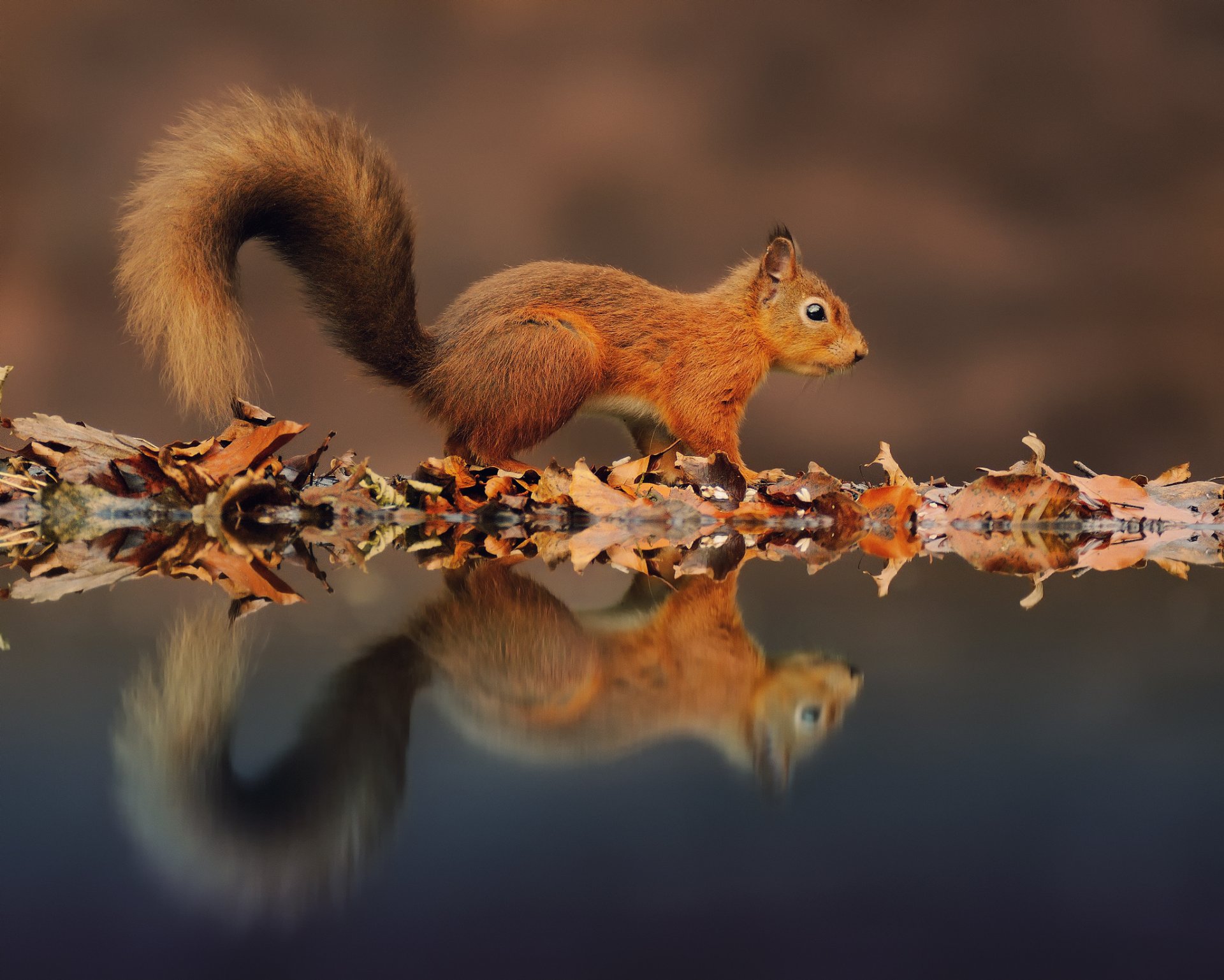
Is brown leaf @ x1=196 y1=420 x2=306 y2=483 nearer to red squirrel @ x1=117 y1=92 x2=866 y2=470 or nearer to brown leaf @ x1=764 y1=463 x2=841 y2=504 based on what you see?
red squirrel @ x1=117 y1=92 x2=866 y2=470

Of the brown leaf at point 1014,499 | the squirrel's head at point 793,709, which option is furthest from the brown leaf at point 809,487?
the squirrel's head at point 793,709

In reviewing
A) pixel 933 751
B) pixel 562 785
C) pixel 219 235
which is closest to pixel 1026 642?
pixel 933 751

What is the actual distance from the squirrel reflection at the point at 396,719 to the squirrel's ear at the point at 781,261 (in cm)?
175

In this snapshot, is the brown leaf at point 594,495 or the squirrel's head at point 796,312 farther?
the squirrel's head at point 796,312

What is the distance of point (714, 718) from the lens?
54 centimetres

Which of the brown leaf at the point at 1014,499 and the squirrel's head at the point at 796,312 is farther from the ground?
the squirrel's head at the point at 796,312

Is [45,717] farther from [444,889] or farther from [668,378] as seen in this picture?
[668,378]

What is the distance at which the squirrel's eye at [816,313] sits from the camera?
8.34 ft

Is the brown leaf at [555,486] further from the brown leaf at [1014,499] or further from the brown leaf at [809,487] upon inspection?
the brown leaf at [1014,499]

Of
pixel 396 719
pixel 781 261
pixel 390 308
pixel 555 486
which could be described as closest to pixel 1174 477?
pixel 781 261

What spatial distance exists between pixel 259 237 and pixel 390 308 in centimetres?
31

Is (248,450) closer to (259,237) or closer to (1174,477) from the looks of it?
(259,237)

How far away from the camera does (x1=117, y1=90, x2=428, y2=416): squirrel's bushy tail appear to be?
189 centimetres

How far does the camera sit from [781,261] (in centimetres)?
252
